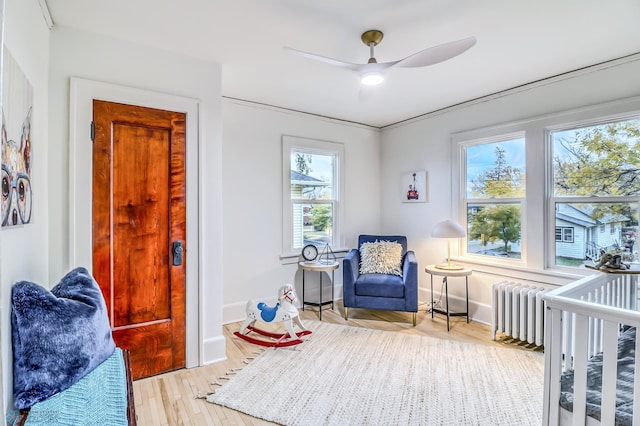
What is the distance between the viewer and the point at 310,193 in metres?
4.22

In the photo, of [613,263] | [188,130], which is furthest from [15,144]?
[613,263]

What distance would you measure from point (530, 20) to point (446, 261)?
8.44 feet

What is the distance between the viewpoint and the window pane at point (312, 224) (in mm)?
4125

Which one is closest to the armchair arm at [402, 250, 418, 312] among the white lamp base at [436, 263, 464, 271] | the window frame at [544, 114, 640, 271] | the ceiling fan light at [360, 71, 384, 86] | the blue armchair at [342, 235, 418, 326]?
the blue armchair at [342, 235, 418, 326]

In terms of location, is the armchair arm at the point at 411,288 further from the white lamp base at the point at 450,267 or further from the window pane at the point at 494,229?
the window pane at the point at 494,229

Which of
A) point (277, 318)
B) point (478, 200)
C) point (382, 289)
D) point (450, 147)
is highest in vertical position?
point (450, 147)

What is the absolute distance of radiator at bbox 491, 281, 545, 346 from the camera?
9.31 feet

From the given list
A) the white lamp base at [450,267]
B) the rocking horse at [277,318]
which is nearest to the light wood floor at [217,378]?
the rocking horse at [277,318]

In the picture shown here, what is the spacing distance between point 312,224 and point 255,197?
868 mm

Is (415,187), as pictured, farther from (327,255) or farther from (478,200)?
(327,255)

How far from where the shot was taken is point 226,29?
220cm

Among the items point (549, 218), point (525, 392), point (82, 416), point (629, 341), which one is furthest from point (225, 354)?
point (549, 218)

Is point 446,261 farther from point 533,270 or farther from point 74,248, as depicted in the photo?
point 74,248

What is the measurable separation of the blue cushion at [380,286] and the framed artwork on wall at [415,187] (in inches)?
45.9
